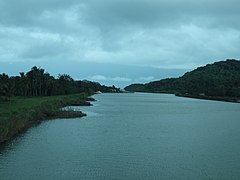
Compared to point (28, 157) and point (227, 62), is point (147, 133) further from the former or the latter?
point (227, 62)

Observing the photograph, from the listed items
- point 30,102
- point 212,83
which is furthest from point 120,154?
point 212,83

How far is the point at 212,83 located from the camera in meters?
139

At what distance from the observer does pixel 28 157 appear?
1828cm

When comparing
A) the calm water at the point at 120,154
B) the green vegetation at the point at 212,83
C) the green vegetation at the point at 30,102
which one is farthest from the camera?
the green vegetation at the point at 212,83

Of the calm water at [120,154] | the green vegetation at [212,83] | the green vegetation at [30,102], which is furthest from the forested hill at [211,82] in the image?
the calm water at [120,154]

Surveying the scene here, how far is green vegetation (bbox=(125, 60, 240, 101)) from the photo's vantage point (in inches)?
4444

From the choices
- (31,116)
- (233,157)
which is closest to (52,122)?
(31,116)

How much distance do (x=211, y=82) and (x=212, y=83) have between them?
1680mm

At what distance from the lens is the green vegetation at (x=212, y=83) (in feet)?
370

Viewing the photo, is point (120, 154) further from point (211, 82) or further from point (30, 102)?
point (211, 82)

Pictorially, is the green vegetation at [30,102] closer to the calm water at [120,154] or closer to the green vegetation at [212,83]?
the calm water at [120,154]

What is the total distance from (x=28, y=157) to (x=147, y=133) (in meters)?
11.7

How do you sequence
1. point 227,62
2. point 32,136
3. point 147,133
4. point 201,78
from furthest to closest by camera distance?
point 227,62 < point 201,78 < point 147,133 < point 32,136

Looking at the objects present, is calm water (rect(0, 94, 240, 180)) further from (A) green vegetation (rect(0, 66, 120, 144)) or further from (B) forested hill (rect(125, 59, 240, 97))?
(B) forested hill (rect(125, 59, 240, 97))
